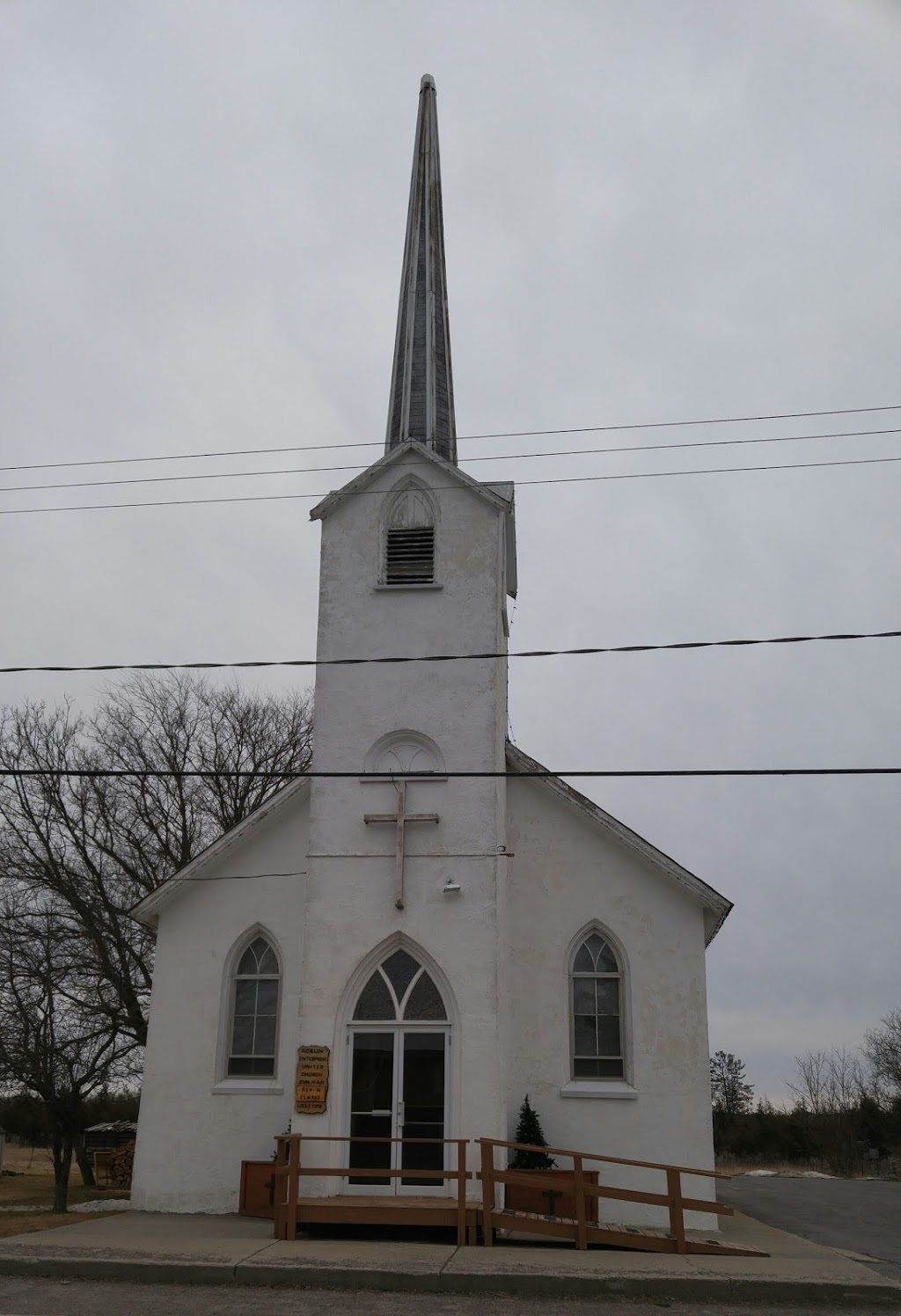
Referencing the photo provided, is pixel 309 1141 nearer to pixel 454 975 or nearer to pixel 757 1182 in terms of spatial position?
pixel 454 975

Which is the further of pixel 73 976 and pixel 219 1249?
pixel 73 976

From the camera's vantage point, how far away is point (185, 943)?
17.9 m

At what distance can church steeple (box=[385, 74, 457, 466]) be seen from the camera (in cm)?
1952

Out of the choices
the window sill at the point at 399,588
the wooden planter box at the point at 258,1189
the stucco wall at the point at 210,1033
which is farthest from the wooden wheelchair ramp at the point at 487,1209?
the window sill at the point at 399,588

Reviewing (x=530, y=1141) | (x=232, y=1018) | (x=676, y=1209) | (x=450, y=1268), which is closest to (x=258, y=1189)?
(x=232, y=1018)

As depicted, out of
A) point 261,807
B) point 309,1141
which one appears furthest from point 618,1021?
point 261,807

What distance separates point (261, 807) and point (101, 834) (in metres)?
11.0

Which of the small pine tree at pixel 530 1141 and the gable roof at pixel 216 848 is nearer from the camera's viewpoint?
the small pine tree at pixel 530 1141

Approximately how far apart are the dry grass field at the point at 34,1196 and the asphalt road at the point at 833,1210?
9.94 meters

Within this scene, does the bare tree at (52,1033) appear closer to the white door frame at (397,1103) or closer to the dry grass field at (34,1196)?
the dry grass field at (34,1196)

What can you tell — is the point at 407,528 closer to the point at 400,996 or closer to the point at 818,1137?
the point at 400,996

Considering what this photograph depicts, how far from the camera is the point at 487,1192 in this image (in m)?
13.4

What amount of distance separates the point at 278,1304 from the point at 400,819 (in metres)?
6.51

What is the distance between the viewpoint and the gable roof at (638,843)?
17000mm
